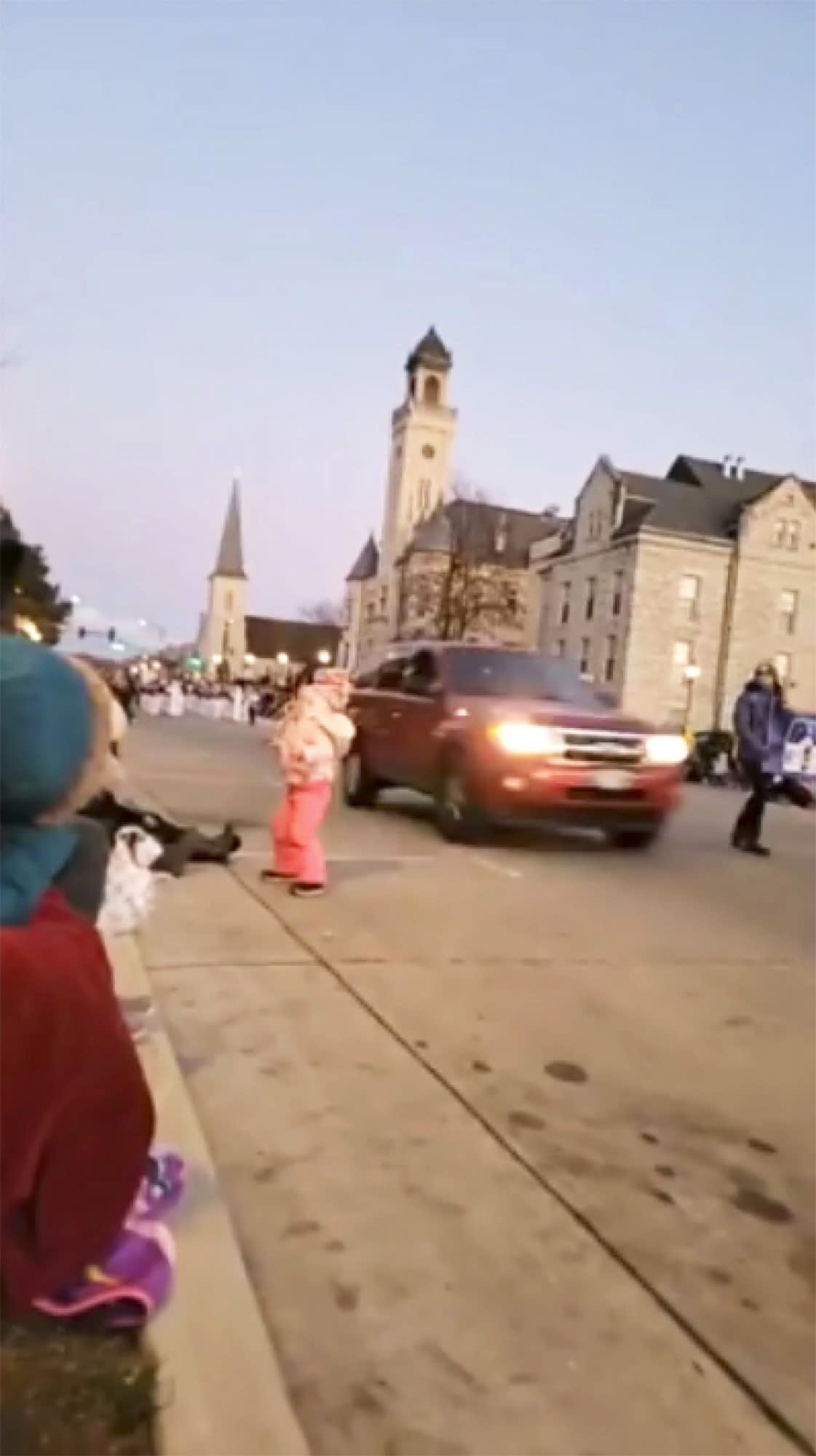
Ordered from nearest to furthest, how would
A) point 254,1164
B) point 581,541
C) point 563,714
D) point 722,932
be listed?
point 254,1164 → point 722,932 → point 563,714 → point 581,541

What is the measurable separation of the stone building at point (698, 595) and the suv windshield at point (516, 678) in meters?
48.9

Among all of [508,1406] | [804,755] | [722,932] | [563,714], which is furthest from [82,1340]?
[804,755]

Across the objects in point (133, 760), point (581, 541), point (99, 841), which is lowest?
point (133, 760)

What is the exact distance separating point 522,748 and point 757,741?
264 cm

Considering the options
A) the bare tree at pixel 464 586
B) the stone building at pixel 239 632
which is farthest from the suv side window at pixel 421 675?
the stone building at pixel 239 632

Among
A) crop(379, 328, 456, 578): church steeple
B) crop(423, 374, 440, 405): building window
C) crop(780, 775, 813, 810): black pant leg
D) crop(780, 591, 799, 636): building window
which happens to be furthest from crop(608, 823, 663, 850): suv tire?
crop(423, 374, 440, 405): building window

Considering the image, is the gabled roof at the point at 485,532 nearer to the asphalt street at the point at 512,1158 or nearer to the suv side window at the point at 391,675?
the suv side window at the point at 391,675

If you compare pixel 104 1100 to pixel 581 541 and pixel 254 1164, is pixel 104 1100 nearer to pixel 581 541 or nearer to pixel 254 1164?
pixel 254 1164

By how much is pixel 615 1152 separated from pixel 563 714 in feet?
19.5

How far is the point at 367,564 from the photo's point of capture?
363 ft

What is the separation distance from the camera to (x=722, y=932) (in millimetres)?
6699

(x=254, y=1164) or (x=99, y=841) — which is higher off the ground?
(x=99, y=841)

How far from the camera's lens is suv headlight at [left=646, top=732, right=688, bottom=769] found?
9359 mm

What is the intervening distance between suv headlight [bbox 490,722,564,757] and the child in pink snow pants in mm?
2134
